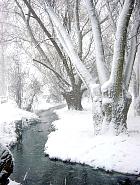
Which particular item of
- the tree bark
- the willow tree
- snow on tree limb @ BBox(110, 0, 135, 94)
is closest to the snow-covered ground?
the willow tree

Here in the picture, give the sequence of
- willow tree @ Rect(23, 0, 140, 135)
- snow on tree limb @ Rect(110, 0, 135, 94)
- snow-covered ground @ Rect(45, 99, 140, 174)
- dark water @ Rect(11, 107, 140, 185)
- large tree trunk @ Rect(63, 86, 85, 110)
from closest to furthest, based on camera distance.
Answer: dark water @ Rect(11, 107, 140, 185)
snow-covered ground @ Rect(45, 99, 140, 174)
snow on tree limb @ Rect(110, 0, 135, 94)
willow tree @ Rect(23, 0, 140, 135)
large tree trunk @ Rect(63, 86, 85, 110)

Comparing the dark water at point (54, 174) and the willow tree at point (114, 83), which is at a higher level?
→ the willow tree at point (114, 83)

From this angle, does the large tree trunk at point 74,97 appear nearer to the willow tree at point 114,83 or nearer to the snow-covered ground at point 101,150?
the snow-covered ground at point 101,150

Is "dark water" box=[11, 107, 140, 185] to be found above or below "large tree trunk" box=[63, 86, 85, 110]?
below

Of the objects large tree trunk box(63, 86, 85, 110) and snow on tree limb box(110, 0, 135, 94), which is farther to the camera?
large tree trunk box(63, 86, 85, 110)

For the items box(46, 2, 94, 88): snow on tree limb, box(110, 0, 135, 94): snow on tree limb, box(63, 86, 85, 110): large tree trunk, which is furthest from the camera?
box(63, 86, 85, 110): large tree trunk

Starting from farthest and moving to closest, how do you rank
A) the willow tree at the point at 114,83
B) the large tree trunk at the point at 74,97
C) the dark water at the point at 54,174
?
the large tree trunk at the point at 74,97 → the willow tree at the point at 114,83 → the dark water at the point at 54,174

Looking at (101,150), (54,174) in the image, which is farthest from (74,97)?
(54,174)

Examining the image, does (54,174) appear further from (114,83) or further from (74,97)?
(74,97)

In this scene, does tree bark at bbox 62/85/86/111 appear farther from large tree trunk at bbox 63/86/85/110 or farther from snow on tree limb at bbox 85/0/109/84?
snow on tree limb at bbox 85/0/109/84

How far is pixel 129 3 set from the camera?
31.9 feet

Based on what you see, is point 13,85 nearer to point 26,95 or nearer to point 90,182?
point 26,95

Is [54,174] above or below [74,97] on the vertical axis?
below

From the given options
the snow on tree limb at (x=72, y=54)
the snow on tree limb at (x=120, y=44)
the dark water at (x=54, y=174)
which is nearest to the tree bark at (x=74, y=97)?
the snow on tree limb at (x=72, y=54)
